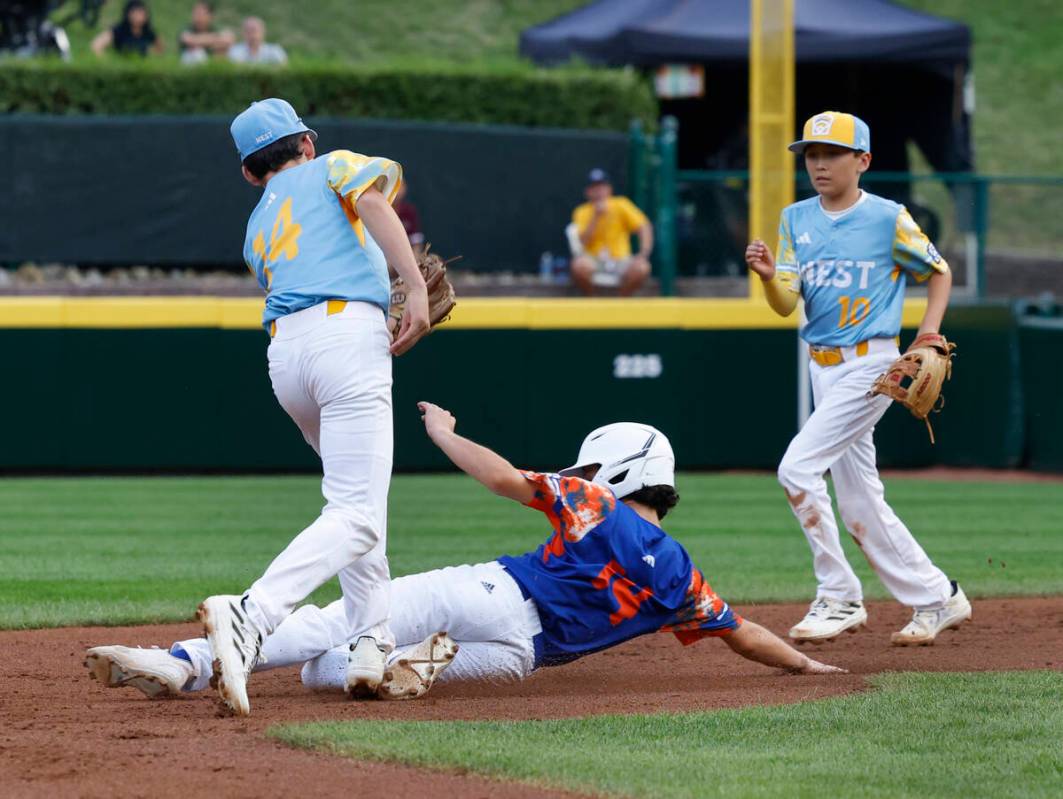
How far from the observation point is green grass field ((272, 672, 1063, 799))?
4430 millimetres

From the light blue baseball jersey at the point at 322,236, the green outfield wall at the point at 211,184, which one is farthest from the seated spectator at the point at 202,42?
the light blue baseball jersey at the point at 322,236

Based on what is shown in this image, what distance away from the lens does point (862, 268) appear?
7.12m

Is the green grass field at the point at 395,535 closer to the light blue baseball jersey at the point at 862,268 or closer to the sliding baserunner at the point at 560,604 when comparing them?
the light blue baseball jersey at the point at 862,268

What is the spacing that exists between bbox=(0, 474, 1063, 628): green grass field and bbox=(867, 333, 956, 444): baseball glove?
1832mm

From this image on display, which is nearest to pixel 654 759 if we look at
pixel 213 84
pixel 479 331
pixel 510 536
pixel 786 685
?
pixel 786 685

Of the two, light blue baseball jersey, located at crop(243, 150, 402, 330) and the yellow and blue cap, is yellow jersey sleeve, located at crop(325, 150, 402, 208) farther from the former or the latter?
the yellow and blue cap

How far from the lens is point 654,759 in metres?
4.69

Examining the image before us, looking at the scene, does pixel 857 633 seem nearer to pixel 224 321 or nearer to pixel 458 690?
pixel 458 690

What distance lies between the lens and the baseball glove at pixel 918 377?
6.87 meters

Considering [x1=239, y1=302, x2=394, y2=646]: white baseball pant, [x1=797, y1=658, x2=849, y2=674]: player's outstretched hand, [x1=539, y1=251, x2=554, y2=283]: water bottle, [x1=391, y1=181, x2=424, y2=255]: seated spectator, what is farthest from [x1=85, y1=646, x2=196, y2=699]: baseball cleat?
[x1=539, y1=251, x2=554, y2=283]: water bottle

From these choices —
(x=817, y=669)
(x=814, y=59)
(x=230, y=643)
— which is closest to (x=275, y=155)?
(x=230, y=643)

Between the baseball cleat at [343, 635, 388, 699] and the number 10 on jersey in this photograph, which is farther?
the number 10 on jersey

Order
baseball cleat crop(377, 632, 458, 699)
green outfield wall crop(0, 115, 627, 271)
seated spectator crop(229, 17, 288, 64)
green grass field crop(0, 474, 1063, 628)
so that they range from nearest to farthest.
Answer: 1. baseball cleat crop(377, 632, 458, 699)
2. green grass field crop(0, 474, 1063, 628)
3. green outfield wall crop(0, 115, 627, 271)
4. seated spectator crop(229, 17, 288, 64)

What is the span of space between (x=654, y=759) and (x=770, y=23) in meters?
12.2
